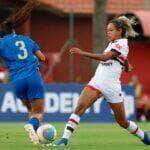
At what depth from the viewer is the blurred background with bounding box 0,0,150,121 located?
107 ft

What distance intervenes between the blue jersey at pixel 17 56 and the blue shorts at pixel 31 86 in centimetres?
8

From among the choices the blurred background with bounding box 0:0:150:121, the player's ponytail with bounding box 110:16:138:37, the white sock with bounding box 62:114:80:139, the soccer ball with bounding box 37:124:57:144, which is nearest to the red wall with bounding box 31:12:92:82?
the blurred background with bounding box 0:0:150:121

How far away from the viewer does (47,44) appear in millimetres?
37000

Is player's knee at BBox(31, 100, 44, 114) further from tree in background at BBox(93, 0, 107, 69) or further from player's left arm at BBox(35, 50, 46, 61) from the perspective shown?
tree in background at BBox(93, 0, 107, 69)

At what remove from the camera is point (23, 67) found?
15.3m

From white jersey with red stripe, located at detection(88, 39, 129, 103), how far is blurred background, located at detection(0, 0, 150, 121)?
16.1 m

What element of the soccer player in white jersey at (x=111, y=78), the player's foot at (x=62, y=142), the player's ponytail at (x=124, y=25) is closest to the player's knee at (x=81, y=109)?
the soccer player in white jersey at (x=111, y=78)

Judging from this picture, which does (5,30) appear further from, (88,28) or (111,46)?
(88,28)

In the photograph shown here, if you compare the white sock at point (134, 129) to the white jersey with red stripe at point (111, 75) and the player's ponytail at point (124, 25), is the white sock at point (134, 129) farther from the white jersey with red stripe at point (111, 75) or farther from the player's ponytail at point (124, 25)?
the player's ponytail at point (124, 25)

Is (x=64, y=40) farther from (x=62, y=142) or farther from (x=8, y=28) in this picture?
(x=62, y=142)

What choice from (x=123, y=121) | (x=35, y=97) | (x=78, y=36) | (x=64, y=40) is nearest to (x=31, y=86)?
(x=35, y=97)

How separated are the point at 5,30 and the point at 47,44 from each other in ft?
70.7

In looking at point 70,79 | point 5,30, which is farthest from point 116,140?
point 70,79

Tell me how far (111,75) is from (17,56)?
1651mm
